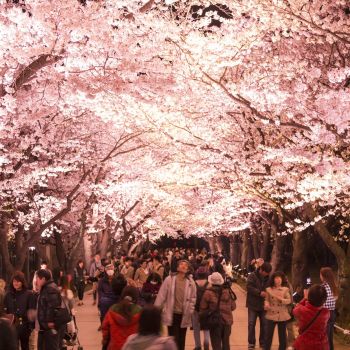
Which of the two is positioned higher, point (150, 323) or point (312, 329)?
point (150, 323)

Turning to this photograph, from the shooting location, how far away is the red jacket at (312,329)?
8102 mm

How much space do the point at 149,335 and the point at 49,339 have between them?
4.09m

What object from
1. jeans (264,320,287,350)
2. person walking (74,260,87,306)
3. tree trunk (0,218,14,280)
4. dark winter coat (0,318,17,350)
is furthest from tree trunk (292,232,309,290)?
dark winter coat (0,318,17,350)

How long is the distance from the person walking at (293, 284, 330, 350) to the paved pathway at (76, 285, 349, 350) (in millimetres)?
5256

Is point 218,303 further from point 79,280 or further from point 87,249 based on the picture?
point 87,249

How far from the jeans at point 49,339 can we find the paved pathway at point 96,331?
12.6 feet

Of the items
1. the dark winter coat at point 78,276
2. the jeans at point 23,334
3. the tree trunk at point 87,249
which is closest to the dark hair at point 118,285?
the jeans at point 23,334

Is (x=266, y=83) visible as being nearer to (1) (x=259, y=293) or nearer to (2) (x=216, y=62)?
(2) (x=216, y=62)

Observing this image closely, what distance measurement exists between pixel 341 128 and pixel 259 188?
26.1ft

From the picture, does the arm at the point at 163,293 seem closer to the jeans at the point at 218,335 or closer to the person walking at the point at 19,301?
the jeans at the point at 218,335

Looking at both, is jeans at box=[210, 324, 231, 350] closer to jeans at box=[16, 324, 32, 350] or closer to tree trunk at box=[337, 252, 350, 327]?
jeans at box=[16, 324, 32, 350]

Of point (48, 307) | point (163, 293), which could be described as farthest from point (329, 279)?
point (48, 307)

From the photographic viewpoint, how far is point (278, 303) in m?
11.8

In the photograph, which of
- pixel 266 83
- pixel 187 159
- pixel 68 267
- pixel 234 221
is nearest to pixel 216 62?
pixel 266 83
